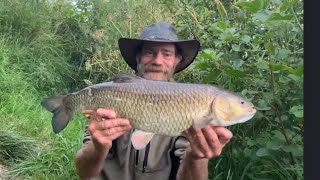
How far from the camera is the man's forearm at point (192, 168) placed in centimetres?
168

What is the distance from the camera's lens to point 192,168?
1.70m

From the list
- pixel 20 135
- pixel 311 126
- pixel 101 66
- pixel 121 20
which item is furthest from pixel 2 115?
pixel 311 126

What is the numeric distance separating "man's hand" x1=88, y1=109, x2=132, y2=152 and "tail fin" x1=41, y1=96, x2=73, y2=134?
13 cm

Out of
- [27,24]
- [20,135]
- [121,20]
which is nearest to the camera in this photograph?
[20,135]

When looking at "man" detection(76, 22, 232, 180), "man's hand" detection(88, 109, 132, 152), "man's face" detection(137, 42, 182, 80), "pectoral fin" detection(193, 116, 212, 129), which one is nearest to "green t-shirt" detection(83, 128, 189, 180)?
"man" detection(76, 22, 232, 180)

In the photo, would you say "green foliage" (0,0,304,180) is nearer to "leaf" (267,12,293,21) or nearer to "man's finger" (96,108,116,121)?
"leaf" (267,12,293,21)

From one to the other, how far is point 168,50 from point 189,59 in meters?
0.19

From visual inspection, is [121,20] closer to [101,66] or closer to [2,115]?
[101,66]

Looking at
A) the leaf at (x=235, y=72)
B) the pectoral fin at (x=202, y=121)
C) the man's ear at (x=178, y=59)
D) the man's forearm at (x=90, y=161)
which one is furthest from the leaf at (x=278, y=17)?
the man's forearm at (x=90, y=161)

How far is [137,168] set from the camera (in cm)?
192

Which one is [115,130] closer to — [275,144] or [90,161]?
[90,161]

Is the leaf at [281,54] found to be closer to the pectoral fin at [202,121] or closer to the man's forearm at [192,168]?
the man's forearm at [192,168]

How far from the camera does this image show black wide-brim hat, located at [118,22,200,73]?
205cm

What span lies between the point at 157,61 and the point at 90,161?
454 millimetres
